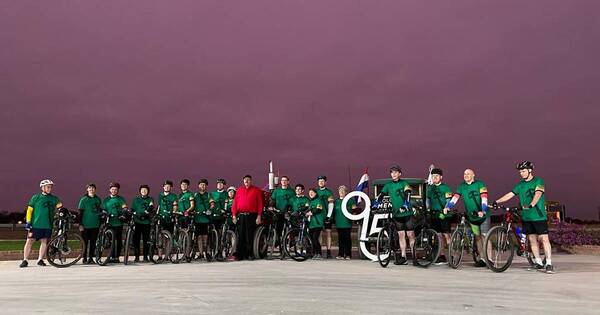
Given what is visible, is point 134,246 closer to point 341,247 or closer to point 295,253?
point 295,253

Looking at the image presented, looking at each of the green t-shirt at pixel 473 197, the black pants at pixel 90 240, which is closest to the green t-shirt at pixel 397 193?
the green t-shirt at pixel 473 197

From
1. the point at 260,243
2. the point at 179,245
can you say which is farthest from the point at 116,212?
the point at 260,243

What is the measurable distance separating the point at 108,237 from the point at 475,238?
7997mm

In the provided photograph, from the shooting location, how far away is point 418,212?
12180 mm

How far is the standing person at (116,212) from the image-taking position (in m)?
13.4

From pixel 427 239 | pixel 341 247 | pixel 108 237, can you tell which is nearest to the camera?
pixel 427 239

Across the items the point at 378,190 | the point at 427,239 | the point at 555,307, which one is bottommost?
the point at 555,307

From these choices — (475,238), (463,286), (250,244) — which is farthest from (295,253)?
(463,286)

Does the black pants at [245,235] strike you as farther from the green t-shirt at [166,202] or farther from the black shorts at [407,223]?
the black shorts at [407,223]

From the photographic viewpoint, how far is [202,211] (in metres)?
14.4

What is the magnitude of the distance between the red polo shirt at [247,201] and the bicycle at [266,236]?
374 mm

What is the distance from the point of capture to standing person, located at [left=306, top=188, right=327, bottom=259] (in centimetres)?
1434

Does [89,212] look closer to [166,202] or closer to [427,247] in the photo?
[166,202]

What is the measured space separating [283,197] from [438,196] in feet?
13.1
